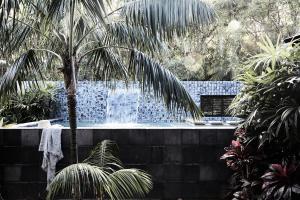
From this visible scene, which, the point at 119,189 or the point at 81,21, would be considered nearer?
the point at 119,189

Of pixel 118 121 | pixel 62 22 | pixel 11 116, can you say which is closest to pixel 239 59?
pixel 118 121

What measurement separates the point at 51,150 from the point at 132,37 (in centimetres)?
160

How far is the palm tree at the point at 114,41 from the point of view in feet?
10.1

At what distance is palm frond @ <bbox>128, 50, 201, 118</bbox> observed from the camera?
11.3ft

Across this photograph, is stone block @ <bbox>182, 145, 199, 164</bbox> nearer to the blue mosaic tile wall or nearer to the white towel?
the white towel

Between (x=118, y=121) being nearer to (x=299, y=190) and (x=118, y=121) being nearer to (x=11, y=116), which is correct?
(x=11, y=116)

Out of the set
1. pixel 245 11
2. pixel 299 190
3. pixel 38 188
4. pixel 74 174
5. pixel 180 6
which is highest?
pixel 245 11

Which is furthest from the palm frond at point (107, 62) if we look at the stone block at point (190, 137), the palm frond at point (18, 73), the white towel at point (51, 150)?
the stone block at point (190, 137)

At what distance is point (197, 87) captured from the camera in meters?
11.5

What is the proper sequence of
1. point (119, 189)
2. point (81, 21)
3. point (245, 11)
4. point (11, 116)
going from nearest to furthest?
point (119, 189)
point (81, 21)
point (11, 116)
point (245, 11)

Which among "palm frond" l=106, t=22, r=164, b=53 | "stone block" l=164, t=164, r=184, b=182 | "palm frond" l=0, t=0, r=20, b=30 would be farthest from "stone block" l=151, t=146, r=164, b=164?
"palm frond" l=0, t=0, r=20, b=30

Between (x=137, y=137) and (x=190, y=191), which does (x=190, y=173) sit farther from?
(x=137, y=137)

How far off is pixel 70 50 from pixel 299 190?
7.12ft

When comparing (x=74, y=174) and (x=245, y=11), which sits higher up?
(x=245, y=11)
